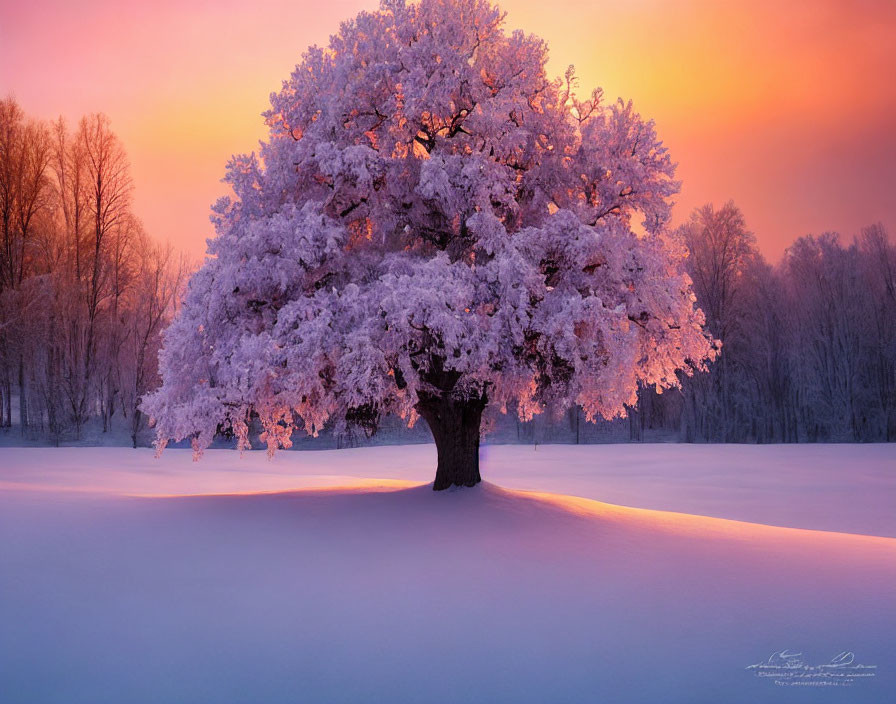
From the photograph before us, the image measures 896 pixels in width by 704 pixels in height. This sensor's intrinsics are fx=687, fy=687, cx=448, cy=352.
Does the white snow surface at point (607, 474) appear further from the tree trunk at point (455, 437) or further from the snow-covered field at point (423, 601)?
the tree trunk at point (455, 437)

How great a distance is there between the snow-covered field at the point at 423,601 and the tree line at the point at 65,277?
70.2 ft

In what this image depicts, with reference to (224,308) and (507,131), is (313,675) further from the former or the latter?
(507,131)

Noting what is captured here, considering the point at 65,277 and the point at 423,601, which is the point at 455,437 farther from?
the point at 65,277

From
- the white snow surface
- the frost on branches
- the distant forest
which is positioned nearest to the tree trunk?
the frost on branches

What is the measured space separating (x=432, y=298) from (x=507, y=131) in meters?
4.42

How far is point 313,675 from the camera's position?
6.67m

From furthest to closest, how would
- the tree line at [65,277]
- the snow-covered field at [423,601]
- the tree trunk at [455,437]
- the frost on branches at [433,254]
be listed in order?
the tree line at [65,277], the tree trunk at [455,437], the frost on branches at [433,254], the snow-covered field at [423,601]

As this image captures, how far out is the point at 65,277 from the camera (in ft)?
124

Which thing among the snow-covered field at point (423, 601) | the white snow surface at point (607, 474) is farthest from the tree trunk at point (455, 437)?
the white snow surface at point (607, 474)

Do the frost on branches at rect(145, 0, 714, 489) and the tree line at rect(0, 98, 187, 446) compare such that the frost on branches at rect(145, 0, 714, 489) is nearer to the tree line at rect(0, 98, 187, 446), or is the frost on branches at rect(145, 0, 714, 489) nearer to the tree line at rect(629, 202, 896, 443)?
the tree line at rect(0, 98, 187, 446)

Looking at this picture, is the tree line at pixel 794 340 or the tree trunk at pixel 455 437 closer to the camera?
the tree trunk at pixel 455 437

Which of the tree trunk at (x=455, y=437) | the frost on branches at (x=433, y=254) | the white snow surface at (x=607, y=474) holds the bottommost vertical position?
the white snow surface at (x=607, y=474)

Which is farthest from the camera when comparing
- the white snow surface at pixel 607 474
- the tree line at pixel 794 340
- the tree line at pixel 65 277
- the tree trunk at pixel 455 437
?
the tree line at pixel 794 340

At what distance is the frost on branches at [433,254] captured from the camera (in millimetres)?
12242
